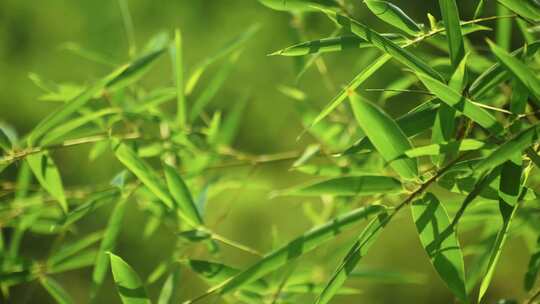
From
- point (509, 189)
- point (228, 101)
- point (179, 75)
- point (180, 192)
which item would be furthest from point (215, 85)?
point (228, 101)

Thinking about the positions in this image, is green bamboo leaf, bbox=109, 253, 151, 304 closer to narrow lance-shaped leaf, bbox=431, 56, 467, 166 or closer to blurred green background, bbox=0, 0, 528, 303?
narrow lance-shaped leaf, bbox=431, 56, 467, 166

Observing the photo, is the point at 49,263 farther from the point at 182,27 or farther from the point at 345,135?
the point at 182,27

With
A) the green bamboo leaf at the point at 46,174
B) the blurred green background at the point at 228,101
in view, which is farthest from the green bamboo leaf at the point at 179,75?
the blurred green background at the point at 228,101

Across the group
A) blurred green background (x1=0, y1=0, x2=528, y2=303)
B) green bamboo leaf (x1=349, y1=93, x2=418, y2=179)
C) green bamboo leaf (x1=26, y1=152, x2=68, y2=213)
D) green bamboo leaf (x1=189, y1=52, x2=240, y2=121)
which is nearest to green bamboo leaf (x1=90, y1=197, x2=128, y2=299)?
green bamboo leaf (x1=26, y1=152, x2=68, y2=213)

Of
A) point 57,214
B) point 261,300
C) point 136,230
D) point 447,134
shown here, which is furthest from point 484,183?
point 136,230

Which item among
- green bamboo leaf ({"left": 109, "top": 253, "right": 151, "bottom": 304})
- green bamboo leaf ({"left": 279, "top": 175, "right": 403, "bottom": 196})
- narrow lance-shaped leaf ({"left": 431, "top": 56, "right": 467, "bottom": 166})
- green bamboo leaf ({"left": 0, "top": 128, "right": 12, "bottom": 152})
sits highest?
green bamboo leaf ({"left": 0, "top": 128, "right": 12, "bottom": 152})

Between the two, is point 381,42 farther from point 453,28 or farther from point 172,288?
point 172,288

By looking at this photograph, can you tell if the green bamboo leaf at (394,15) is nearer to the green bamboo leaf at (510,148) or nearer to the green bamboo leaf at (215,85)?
the green bamboo leaf at (510,148)
